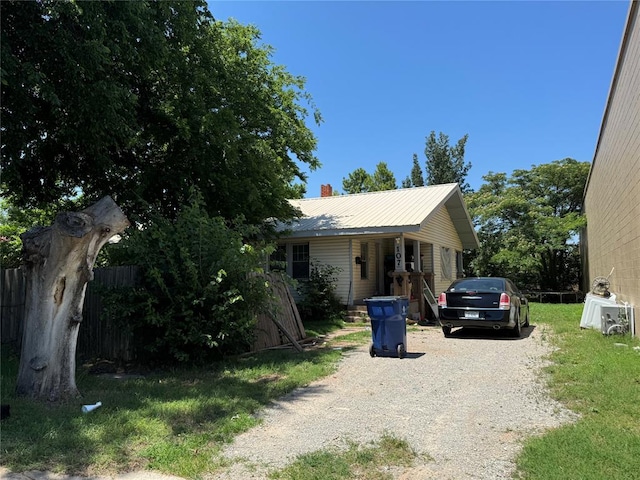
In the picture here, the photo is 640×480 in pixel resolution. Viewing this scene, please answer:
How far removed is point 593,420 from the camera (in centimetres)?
499

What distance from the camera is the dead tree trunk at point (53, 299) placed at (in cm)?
562

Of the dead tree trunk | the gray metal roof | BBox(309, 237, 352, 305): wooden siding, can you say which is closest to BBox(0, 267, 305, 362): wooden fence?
the dead tree trunk

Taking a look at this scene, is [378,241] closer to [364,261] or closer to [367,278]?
[364,261]

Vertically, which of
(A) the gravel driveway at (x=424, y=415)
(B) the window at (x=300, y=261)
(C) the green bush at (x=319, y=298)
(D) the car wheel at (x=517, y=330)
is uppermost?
(B) the window at (x=300, y=261)

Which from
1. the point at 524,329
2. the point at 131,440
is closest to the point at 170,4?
the point at 131,440

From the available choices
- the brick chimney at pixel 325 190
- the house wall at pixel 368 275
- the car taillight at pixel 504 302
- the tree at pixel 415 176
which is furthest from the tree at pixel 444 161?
the car taillight at pixel 504 302

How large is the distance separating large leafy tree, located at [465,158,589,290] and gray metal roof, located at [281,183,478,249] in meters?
6.40

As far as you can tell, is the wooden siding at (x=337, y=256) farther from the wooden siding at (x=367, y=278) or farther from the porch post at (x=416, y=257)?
the porch post at (x=416, y=257)

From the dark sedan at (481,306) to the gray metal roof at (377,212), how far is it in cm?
393

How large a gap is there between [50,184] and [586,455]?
41.1 feet

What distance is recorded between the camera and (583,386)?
6344 millimetres

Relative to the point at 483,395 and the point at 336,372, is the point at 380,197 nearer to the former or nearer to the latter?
the point at 336,372

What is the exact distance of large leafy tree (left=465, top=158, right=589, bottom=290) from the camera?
89.2 feet

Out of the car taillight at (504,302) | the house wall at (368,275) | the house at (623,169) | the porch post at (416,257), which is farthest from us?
the porch post at (416,257)
